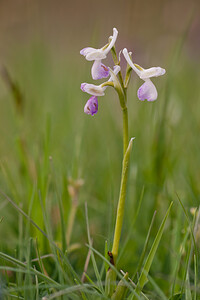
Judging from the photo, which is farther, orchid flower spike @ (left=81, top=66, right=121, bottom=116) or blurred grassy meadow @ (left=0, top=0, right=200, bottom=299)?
blurred grassy meadow @ (left=0, top=0, right=200, bottom=299)

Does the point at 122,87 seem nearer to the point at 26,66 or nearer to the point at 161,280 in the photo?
the point at 161,280

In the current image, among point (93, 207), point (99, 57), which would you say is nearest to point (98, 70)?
point (99, 57)

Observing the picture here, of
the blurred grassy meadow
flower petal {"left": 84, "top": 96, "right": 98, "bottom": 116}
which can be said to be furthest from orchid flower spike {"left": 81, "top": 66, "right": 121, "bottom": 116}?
the blurred grassy meadow

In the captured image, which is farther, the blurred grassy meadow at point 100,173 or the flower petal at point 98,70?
the blurred grassy meadow at point 100,173

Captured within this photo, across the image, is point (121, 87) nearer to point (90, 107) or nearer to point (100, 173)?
point (90, 107)

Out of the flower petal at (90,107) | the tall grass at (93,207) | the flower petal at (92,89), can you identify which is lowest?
the tall grass at (93,207)

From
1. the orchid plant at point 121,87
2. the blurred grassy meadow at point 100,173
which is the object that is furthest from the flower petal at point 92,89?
the blurred grassy meadow at point 100,173

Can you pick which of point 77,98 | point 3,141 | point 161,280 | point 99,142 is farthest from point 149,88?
point 77,98

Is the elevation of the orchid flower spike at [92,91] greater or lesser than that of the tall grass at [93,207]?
greater

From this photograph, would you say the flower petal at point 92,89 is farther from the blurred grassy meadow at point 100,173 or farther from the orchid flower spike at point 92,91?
the blurred grassy meadow at point 100,173

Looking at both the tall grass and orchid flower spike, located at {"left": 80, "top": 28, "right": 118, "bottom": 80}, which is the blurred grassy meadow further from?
orchid flower spike, located at {"left": 80, "top": 28, "right": 118, "bottom": 80}

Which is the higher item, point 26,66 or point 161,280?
point 26,66
